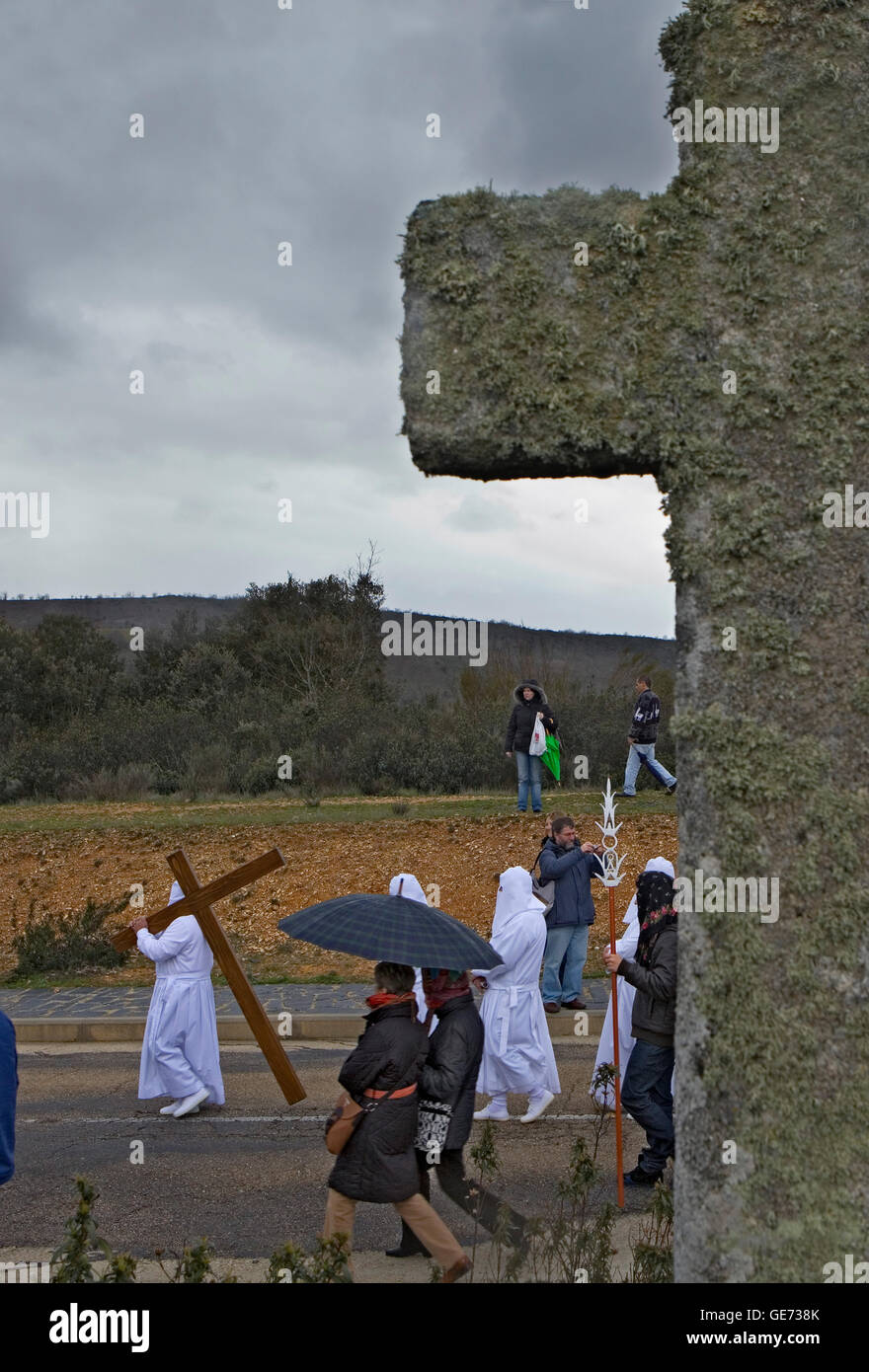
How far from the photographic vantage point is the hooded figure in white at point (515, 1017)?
27.9 ft

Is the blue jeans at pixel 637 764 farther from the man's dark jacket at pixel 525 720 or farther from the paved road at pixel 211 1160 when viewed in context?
the paved road at pixel 211 1160

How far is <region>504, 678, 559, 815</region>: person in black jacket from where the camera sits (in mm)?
17750

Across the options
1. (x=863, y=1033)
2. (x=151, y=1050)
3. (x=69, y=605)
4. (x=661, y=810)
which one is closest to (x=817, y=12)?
(x=863, y=1033)

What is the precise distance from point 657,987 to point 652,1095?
1137 millimetres

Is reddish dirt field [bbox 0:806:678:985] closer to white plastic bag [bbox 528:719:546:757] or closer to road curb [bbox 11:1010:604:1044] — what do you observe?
white plastic bag [bbox 528:719:546:757]

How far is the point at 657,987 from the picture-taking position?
6.26 m

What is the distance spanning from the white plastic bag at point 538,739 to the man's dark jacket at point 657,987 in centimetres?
1056

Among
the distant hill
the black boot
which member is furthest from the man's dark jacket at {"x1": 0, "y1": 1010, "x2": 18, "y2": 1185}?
the distant hill

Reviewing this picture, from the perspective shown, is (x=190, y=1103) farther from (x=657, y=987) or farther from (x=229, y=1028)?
(x=657, y=987)

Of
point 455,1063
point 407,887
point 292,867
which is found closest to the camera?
point 455,1063

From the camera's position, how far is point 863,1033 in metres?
2.92

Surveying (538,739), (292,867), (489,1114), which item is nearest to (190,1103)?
(489,1114)
